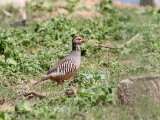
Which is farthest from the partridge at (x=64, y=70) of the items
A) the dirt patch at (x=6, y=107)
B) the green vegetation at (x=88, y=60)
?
the dirt patch at (x=6, y=107)

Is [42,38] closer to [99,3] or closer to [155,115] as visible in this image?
[99,3]

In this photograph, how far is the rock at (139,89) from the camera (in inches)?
420

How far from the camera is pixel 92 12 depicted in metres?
24.2

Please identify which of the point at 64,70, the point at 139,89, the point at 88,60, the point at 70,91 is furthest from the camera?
the point at 88,60

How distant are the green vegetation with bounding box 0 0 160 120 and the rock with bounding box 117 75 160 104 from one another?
0.64ft

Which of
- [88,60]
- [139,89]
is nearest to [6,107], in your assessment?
[139,89]

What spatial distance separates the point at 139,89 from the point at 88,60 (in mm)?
5641

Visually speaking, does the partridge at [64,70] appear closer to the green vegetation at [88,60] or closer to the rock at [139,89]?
the green vegetation at [88,60]

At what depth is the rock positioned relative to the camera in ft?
35.0

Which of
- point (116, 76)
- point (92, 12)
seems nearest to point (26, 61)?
point (116, 76)

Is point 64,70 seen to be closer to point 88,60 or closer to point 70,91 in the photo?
point 70,91

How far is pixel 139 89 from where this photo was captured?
1067cm

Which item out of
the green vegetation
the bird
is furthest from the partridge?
the bird

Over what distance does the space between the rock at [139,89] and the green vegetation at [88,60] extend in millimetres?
195
